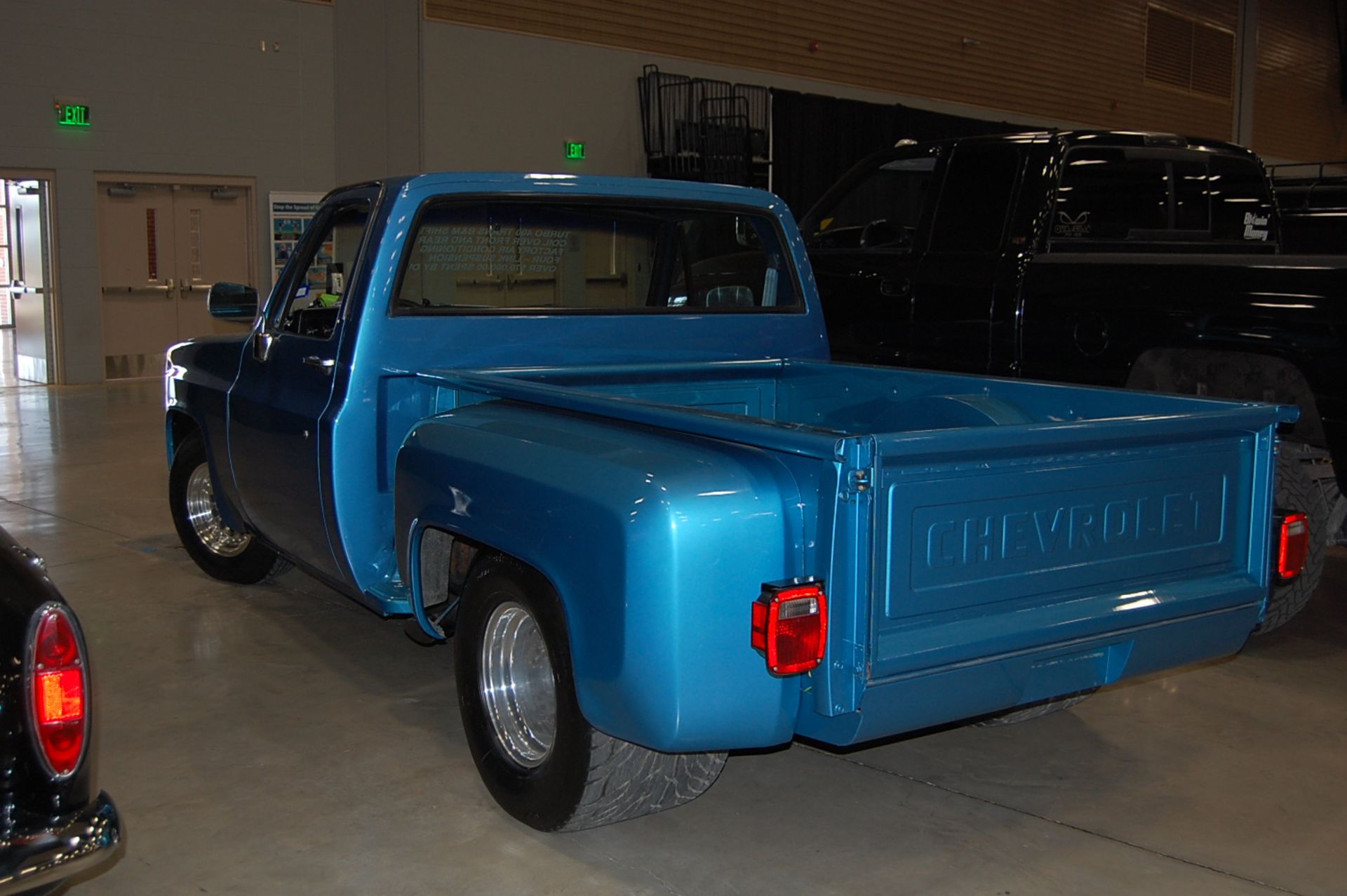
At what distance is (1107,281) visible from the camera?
17.9 ft

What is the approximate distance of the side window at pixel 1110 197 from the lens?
20.0 feet

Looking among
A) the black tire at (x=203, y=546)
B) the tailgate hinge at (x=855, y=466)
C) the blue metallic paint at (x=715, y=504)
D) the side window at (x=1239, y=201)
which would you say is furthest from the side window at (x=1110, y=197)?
the black tire at (x=203, y=546)

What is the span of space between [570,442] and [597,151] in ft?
48.6

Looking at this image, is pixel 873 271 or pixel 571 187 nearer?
pixel 571 187

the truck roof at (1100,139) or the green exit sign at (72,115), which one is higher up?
the green exit sign at (72,115)

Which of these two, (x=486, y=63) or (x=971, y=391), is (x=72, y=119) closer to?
(x=486, y=63)

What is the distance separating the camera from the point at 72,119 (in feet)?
45.9

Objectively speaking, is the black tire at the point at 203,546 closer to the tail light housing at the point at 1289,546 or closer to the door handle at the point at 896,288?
the door handle at the point at 896,288

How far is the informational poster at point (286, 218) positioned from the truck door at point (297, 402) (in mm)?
10849

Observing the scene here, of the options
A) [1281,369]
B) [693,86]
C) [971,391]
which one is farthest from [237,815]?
[693,86]

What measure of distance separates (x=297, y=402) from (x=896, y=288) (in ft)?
10.7

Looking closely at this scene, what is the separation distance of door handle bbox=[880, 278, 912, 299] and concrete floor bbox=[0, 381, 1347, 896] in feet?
7.77

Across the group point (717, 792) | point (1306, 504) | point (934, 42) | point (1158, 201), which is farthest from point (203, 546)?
point (934, 42)

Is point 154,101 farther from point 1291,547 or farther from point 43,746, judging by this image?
point 1291,547
